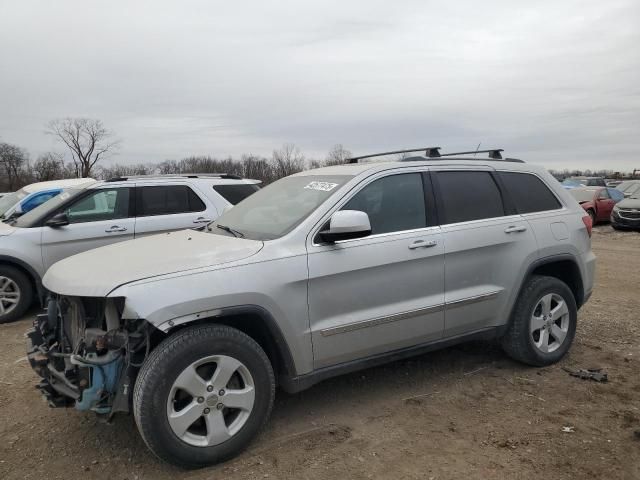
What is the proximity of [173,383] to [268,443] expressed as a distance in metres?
0.87

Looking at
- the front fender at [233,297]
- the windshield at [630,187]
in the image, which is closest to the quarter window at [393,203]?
the front fender at [233,297]

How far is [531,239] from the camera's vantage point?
4.44 meters

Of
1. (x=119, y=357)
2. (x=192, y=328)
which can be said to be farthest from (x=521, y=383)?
(x=119, y=357)

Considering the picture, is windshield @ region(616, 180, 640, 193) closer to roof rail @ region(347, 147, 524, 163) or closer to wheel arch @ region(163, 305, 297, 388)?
roof rail @ region(347, 147, 524, 163)

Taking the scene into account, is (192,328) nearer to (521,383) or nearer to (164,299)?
(164,299)

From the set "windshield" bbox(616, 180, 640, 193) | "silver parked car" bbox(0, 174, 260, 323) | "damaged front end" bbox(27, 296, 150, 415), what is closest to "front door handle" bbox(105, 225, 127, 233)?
"silver parked car" bbox(0, 174, 260, 323)

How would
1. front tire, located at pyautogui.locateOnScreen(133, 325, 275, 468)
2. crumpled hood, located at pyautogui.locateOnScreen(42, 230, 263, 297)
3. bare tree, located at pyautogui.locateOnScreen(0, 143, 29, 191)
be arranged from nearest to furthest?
front tire, located at pyautogui.locateOnScreen(133, 325, 275, 468) → crumpled hood, located at pyautogui.locateOnScreen(42, 230, 263, 297) → bare tree, located at pyautogui.locateOnScreen(0, 143, 29, 191)

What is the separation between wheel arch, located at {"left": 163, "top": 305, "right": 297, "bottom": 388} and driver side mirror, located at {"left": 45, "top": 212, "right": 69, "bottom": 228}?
4.47 metres

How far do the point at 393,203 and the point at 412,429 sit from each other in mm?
1657

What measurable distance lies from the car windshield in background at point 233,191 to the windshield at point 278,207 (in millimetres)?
3418

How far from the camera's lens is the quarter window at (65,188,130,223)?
22.9 feet

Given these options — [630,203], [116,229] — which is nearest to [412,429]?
[116,229]

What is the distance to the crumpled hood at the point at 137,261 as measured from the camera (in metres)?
2.98

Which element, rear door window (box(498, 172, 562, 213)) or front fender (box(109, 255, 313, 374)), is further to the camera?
rear door window (box(498, 172, 562, 213))
